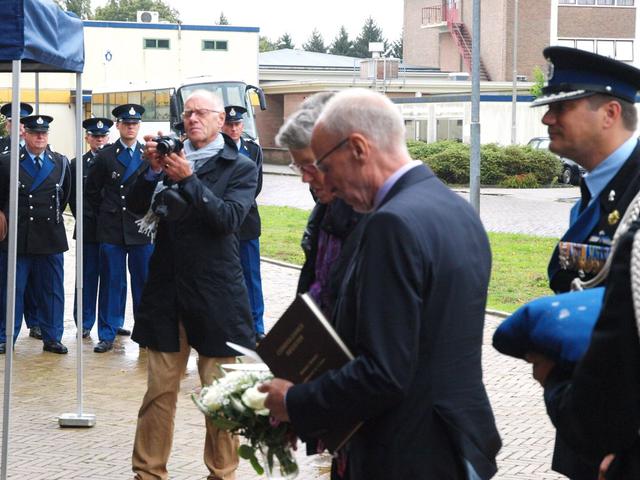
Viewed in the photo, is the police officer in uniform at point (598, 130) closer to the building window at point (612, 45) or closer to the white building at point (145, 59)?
the white building at point (145, 59)

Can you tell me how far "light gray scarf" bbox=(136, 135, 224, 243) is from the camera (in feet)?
19.9

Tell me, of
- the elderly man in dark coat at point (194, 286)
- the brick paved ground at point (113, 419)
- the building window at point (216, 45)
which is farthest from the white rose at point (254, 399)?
the building window at point (216, 45)

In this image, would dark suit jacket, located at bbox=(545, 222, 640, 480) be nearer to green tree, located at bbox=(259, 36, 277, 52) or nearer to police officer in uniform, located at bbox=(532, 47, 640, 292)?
police officer in uniform, located at bbox=(532, 47, 640, 292)

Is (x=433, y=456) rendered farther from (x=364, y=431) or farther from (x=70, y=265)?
(x=70, y=265)

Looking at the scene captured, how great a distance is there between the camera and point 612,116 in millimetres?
3297

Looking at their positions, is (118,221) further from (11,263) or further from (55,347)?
(11,263)

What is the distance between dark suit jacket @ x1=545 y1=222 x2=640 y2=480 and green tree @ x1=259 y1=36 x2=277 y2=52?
116707 millimetres

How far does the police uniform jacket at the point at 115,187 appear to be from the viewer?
11.1 metres

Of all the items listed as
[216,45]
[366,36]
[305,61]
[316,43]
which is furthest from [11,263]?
[316,43]

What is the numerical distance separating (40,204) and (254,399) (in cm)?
807

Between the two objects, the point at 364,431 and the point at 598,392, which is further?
the point at 364,431

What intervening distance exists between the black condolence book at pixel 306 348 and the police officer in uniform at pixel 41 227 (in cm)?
772

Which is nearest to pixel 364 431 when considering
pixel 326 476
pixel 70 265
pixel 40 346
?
pixel 326 476

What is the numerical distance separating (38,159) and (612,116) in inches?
341
